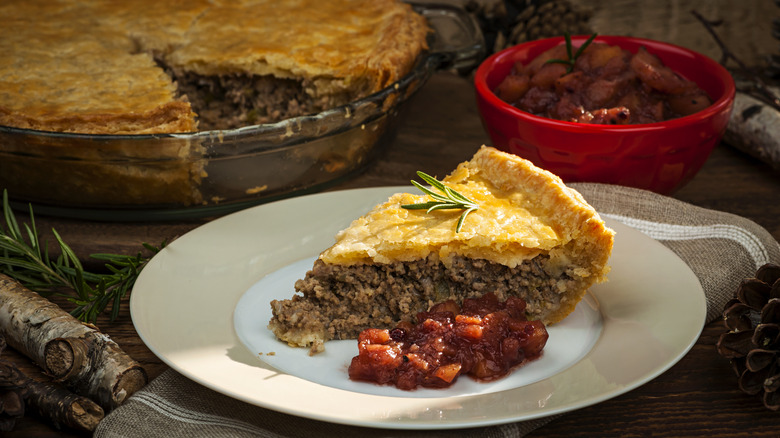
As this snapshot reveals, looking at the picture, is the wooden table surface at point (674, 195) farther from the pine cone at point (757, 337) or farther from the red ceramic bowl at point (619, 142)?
the red ceramic bowl at point (619, 142)

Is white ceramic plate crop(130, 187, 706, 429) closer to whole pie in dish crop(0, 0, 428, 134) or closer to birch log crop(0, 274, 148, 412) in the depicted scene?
birch log crop(0, 274, 148, 412)

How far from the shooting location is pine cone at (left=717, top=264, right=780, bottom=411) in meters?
2.50

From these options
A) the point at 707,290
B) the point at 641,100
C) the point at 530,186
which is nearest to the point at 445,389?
the point at 530,186

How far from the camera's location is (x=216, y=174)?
3525 millimetres

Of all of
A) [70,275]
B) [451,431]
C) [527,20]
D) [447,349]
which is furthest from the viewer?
[527,20]

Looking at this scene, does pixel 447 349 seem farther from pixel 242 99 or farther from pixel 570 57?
pixel 242 99

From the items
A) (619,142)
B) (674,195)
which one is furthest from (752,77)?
(619,142)

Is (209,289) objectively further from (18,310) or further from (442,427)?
(442,427)

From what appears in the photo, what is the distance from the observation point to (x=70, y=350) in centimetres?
242

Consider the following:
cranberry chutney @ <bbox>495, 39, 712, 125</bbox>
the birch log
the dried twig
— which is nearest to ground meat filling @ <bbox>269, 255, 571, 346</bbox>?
the birch log

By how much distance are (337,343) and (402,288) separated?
12.1 inches

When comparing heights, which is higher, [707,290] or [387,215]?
[387,215]

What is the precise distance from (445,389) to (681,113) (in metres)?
1.92

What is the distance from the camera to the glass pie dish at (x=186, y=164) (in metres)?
3.32
